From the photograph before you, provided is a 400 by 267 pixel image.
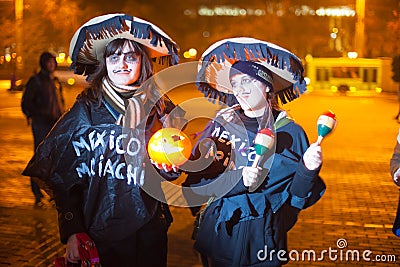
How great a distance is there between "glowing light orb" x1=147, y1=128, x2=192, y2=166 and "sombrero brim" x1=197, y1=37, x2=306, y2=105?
43cm

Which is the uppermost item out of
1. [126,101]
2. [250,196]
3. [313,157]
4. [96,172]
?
[126,101]

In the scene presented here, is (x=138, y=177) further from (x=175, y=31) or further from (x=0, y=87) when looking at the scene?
(x=175, y=31)

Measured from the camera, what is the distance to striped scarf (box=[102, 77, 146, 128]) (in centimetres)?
336

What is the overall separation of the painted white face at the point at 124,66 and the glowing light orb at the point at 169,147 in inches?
12.9

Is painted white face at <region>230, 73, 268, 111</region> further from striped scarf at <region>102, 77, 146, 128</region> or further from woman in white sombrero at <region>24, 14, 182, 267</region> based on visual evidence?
striped scarf at <region>102, 77, 146, 128</region>

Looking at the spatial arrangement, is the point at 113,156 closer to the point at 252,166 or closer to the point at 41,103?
the point at 252,166

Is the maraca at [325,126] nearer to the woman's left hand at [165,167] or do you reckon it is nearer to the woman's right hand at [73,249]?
the woman's left hand at [165,167]

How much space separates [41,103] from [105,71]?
4421 mm

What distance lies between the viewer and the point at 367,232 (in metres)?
6.55

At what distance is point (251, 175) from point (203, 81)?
2.48 ft

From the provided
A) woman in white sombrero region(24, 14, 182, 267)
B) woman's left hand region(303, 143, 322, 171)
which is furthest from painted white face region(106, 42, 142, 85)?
woman's left hand region(303, 143, 322, 171)

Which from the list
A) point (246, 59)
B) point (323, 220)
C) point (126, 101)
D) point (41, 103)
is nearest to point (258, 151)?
point (246, 59)

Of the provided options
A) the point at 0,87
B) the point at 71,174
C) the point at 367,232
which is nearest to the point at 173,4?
the point at 0,87

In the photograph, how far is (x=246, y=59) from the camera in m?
3.41
